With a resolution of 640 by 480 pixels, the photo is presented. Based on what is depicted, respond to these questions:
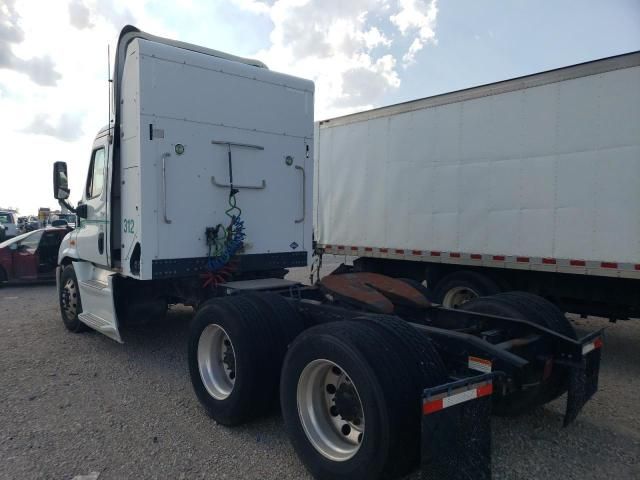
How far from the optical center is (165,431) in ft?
13.5

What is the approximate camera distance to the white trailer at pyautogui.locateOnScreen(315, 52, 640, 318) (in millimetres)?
5738

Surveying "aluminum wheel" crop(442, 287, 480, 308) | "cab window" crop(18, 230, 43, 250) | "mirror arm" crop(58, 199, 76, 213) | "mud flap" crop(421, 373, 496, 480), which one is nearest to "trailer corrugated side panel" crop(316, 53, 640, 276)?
"aluminum wheel" crop(442, 287, 480, 308)

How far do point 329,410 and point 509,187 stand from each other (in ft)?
15.0

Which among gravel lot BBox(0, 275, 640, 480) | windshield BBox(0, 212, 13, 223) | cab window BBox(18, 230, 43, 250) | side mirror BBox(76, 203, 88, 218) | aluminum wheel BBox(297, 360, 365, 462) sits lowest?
gravel lot BBox(0, 275, 640, 480)

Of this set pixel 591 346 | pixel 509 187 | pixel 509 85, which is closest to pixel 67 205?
pixel 509 187

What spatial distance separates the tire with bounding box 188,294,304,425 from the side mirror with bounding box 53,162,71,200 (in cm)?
350

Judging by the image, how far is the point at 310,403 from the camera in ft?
11.3

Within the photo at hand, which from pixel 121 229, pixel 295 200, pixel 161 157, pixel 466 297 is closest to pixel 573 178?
pixel 466 297

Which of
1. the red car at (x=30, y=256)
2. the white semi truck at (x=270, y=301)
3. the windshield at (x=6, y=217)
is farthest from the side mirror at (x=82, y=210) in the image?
the windshield at (x=6, y=217)

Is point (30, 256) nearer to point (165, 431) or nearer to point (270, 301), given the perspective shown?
point (165, 431)

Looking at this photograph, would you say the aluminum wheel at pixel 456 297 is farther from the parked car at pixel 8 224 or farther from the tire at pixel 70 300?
the parked car at pixel 8 224

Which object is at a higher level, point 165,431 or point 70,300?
point 70,300

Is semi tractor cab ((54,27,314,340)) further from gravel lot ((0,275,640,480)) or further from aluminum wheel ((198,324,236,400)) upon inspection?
aluminum wheel ((198,324,236,400))

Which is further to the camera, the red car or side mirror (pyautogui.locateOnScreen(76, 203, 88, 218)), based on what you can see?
the red car
